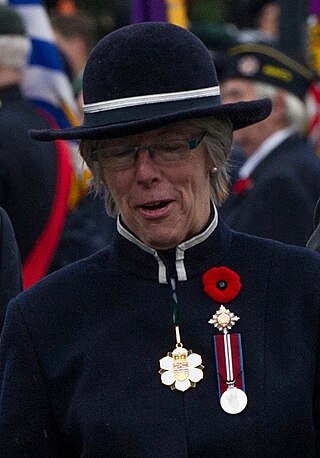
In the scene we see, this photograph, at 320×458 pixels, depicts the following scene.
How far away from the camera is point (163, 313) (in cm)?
379

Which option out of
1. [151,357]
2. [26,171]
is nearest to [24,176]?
[26,171]

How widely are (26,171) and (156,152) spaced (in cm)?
289

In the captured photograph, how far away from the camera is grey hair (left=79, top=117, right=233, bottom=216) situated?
12.5ft

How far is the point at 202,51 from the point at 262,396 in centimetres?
92

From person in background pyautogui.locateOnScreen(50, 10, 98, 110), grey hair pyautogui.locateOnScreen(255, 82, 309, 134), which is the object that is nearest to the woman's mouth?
grey hair pyautogui.locateOnScreen(255, 82, 309, 134)

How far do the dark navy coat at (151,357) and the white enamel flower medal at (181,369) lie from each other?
0.02 meters

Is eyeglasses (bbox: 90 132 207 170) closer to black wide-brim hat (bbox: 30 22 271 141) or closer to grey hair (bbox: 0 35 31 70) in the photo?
black wide-brim hat (bbox: 30 22 271 141)

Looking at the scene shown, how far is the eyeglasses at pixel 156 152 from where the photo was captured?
12.2ft

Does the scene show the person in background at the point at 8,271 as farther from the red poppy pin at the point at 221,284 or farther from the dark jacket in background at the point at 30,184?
the dark jacket in background at the point at 30,184

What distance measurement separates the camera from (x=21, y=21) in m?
7.03

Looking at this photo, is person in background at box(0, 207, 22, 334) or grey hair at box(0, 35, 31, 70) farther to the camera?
grey hair at box(0, 35, 31, 70)

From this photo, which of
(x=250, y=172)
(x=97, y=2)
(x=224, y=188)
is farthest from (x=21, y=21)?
(x=97, y=2)

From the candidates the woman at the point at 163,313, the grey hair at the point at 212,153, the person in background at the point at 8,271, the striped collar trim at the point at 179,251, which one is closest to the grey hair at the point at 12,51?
the person in background at the point at 8,271

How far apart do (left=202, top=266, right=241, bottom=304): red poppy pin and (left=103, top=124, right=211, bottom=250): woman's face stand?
0.12m
